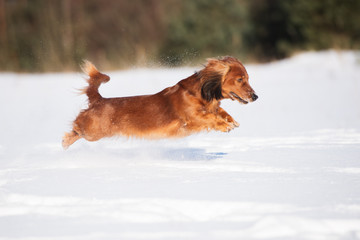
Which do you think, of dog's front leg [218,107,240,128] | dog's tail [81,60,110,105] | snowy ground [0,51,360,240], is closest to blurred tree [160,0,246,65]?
snowy ground [0,51,360,240]

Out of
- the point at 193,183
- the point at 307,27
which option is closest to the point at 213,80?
the point at 193,183

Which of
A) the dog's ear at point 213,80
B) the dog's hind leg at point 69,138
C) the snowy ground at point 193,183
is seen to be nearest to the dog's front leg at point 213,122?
the dog's ear at point 213,80

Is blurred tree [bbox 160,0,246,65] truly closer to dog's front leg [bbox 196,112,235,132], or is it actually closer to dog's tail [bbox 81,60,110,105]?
dog's tail [bbox 81,60,110,105]

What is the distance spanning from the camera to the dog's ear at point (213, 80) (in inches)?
155

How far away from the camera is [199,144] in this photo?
4777 mm

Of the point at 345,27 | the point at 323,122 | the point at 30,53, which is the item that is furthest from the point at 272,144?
the point at 345,27

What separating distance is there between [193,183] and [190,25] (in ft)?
71.4

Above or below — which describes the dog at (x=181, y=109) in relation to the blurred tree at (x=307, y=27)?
below

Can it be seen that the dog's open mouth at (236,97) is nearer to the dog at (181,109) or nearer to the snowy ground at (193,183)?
the dog at (181,109)

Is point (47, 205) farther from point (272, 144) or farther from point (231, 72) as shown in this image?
point (272, 144)

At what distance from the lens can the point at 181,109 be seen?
3.99m

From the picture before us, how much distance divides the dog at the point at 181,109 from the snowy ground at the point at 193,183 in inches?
9.8

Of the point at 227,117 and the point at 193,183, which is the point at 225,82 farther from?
the point at 193,183

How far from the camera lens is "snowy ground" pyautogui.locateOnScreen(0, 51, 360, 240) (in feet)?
7.06
